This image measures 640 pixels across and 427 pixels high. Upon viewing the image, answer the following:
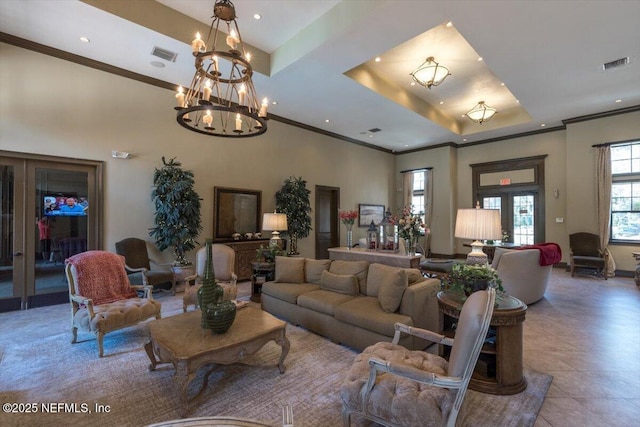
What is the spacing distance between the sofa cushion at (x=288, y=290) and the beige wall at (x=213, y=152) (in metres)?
2.74

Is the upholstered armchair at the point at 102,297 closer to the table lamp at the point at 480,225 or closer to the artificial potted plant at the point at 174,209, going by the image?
the artificial potted plant at the point at 174,209

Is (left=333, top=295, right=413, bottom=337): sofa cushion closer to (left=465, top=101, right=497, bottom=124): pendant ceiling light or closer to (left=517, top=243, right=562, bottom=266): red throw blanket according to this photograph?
(left=517, top=243, right=562, bottom=266): red throw blanket

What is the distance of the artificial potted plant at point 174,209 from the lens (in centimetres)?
521

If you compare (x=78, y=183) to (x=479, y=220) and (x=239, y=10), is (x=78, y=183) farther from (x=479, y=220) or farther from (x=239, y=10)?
(x=479, y=220)

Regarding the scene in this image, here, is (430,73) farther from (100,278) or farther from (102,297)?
(102,297)

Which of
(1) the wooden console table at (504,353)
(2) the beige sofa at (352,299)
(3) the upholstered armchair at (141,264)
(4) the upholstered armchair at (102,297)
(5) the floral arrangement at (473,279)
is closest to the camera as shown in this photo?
(1) the wooden console table at (504,353)

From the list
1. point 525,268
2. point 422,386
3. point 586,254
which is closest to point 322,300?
point 422,386

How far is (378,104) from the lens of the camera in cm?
659

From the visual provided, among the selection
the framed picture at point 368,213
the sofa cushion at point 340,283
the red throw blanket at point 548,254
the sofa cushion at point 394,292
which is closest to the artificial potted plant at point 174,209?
the sofa cushion at point 340,283

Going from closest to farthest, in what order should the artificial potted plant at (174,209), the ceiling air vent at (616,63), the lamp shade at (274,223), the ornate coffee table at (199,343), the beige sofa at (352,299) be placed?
the ornate coffee table at (199,343), the beige sofa at (352,299), the ceiling air vent at (616,63), the artificial potted plant at (174,209), the lamp shade at (274,223)

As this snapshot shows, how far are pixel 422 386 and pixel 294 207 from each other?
5765mm

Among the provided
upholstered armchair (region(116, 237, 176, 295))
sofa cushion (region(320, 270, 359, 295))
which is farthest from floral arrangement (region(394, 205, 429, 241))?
upholstered armchair (region(116, 237, 176, 295))

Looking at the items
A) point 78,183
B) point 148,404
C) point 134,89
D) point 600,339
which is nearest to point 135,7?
point 134,89

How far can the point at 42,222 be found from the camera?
4.59 m
